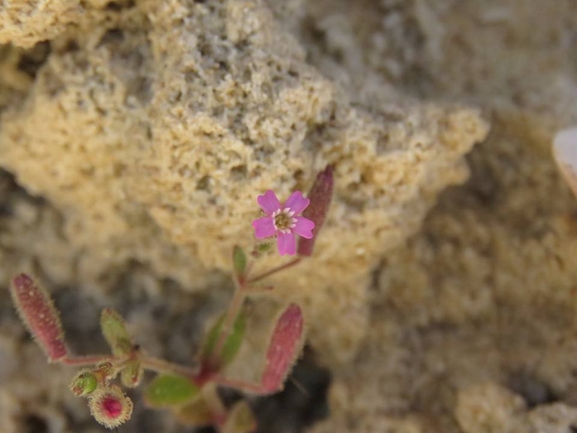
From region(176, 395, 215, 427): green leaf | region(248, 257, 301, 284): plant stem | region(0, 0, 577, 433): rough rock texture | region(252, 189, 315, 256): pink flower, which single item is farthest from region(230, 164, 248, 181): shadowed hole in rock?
region(176, 395, 215, 427): green leaf

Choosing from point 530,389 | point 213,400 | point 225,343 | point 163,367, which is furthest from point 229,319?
point 530,389

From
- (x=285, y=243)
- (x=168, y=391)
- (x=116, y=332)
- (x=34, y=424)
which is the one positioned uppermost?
(x=285, y=243)

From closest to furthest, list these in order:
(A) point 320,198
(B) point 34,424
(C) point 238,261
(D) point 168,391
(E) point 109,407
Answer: (E) point 109,407 < (A) point 320,198 < (C) point 238,261 < (D) point 168,391 < (B) point 34,424

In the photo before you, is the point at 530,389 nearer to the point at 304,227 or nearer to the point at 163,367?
the point at 304,227

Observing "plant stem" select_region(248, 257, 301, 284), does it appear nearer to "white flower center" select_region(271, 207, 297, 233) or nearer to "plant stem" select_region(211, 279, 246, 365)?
"plant stem" select_region(211, 279, 246, 365)

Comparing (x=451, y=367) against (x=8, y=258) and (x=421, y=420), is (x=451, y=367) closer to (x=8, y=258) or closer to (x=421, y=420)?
(x=421, y=420)
